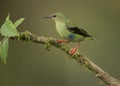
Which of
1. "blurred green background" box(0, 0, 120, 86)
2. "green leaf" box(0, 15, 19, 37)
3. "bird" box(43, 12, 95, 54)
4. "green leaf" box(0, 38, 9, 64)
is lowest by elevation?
"blurred green background" box(0, 0, 120, 86)

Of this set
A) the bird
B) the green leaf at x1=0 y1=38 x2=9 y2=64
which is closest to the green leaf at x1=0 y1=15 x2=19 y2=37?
the green leaf at x1=0 y1=38 x2=9 y2=64

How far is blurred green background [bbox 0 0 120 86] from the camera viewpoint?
3.71 metres

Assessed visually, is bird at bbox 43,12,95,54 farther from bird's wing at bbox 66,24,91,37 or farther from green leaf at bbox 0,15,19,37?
green leaf at bbox 0,15,19,37

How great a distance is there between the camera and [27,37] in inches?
66.7

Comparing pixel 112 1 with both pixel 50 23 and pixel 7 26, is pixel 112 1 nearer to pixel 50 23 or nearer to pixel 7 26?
pixel 50 23

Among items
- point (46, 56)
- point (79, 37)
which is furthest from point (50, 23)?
point (79, 37)

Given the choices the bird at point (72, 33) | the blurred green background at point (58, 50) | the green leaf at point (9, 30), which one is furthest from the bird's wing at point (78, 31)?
the blurred green background at point (58, 50)

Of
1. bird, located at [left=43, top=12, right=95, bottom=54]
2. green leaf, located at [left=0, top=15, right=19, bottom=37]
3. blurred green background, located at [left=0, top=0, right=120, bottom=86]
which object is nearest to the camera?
green leaf, located at [left=0, top=15, right=19, bottom=37]

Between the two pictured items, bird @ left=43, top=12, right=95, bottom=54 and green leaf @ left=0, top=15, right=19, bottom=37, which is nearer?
green leaf @ left=0, top=15, right=19, bottom=37

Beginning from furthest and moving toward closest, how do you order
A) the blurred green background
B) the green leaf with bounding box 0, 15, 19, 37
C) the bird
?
the blurred green background < the bird < the green leaf with bounding box 0, 15, 19, 37

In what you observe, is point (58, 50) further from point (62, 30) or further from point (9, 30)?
point (9, 30)

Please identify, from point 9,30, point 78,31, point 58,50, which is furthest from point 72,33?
point 58,50

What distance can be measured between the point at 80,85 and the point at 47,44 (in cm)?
203

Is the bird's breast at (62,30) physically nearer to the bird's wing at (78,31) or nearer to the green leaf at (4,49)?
the bird's wing at (78,31)
